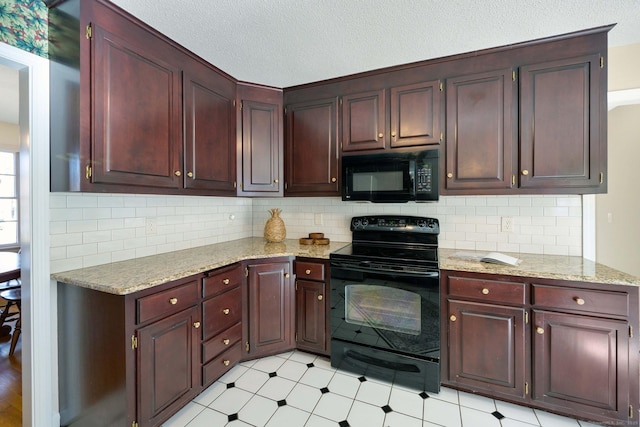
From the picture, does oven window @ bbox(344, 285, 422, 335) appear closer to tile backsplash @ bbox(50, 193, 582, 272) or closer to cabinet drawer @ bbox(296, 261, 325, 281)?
cabinet drawer @ bbox(296, 261, 325, 281)

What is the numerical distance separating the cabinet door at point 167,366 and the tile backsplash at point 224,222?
0.69 m

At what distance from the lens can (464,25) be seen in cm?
161

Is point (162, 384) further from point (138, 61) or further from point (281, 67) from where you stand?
point (281, 67)

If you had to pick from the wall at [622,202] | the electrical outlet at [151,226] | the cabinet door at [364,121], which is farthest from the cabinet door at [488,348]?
the wall at [622,202]

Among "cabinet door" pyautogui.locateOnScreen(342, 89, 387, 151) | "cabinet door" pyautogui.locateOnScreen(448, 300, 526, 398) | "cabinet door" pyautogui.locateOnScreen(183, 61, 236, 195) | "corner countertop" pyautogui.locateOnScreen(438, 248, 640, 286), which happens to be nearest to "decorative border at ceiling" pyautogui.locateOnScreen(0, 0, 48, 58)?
"cabinet door" pyautogui.locateOnScreen(183, 61, 236, 195)

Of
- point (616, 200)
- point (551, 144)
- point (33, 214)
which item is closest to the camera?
point (33, 214)

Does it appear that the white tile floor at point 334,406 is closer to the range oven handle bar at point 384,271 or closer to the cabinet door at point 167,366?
the cabinet door at point 167,366

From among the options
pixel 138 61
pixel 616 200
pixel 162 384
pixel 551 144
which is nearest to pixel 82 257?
pixel 162 384

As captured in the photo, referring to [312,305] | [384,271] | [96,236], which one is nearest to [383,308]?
[384,271]

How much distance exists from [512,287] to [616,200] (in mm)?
2713

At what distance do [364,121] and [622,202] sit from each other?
321 cm

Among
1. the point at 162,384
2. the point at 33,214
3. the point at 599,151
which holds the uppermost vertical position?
the point at 599,151

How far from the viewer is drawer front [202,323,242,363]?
1.78 meters

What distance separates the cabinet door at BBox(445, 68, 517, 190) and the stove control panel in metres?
0.41
